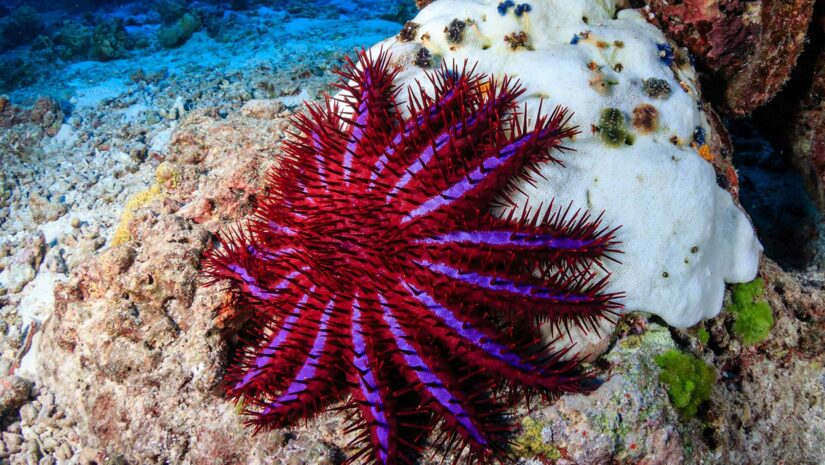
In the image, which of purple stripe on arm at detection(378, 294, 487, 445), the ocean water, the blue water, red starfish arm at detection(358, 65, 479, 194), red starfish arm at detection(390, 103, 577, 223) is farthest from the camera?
the blue water

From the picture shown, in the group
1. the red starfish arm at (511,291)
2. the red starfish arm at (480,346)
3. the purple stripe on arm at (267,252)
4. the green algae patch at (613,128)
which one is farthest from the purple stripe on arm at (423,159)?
the green algae patch at (613,128)

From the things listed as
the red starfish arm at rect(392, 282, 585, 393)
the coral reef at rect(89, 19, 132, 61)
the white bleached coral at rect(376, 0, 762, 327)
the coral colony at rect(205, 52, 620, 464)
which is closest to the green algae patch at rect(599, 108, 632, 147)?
the white bleached coral at rect(376, 0, 762, 327)

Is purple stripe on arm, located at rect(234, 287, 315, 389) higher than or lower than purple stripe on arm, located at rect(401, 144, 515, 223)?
lower

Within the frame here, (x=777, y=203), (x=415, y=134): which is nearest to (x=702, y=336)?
(x=415, y=134)

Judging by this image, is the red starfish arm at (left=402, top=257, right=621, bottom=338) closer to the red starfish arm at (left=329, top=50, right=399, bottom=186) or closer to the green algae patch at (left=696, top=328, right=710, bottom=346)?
the red starfish arm at (left=329, top=50, right=399, bottom=186)

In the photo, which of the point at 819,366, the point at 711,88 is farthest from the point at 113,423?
the point at 711,88

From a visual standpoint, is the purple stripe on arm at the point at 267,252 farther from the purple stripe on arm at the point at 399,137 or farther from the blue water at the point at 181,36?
the blue water at the point at 181,36
